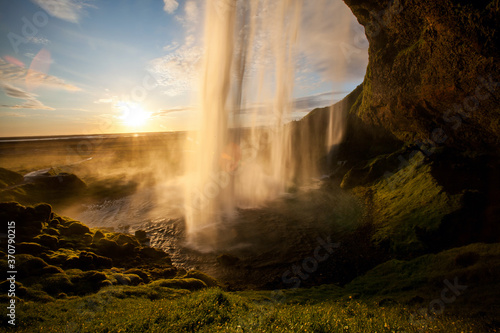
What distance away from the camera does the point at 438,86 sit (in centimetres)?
1802

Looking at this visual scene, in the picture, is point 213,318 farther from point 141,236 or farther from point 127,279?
point 141,236

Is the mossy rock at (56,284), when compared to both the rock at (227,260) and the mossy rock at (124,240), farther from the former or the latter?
the rock at (227,260)

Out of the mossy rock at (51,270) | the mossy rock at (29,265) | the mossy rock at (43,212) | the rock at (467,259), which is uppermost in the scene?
the mossy rock at (43,212)

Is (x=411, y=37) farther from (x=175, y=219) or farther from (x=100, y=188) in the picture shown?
(x=100, y=188)

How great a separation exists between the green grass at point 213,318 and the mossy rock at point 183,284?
2984 millimetres

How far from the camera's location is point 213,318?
784 cm

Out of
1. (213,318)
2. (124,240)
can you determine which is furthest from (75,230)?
(213,318)

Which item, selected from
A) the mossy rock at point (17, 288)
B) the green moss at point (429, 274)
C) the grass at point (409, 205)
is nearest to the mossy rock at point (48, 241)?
the mossy rock at point (17, 288)

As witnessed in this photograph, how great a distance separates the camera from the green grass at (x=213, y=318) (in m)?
6.92

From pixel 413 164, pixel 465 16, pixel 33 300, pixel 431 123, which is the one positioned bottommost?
pixel 33 300

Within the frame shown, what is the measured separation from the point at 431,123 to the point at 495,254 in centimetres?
1723

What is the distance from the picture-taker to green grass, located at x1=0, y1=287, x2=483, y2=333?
692cm

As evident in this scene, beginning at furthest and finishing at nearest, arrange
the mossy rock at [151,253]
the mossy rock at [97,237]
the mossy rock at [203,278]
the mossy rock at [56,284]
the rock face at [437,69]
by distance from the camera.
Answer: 1. the mossy rock at [97,237]
2. the mossy rock at [151,253]
3. the mossy rock at [203,278]
4. the rock face at [437,69]
5. the mossy rock at [56,284]

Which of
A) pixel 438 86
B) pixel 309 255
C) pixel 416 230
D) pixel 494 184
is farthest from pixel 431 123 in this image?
pixel 309 255
